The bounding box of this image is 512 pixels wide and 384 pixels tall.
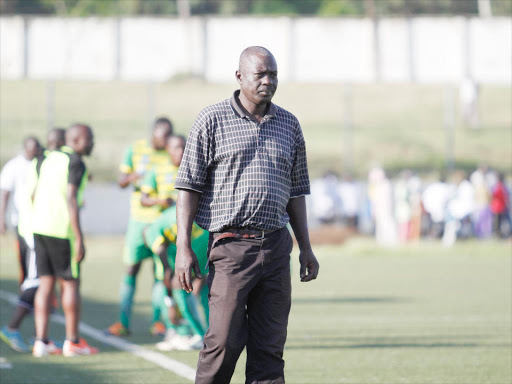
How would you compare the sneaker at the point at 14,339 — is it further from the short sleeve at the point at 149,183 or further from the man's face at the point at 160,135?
the man's face at the point at 160,135

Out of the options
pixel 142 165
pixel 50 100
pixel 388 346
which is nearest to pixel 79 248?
pixel 142 165

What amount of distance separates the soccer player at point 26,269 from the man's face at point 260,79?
14.1 ft

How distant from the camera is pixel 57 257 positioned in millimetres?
9383

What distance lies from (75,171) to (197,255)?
127 cm

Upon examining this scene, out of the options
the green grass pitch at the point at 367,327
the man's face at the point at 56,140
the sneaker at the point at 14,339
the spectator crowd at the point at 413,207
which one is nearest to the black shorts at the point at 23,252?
the green grass pitch at the point at 367,327

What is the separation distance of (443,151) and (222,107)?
3347 cm

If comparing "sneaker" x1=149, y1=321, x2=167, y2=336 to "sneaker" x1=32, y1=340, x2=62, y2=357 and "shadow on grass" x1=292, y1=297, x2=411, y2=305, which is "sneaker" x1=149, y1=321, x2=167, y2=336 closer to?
"sneaker" x1=32, y1=340, x2=62, y2=357

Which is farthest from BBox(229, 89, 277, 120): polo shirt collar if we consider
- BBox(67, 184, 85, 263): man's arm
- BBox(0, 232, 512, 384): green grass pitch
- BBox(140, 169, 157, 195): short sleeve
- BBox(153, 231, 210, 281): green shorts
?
BBox(140, 169, 157, 195): short sleeve

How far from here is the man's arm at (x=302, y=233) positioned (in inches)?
241

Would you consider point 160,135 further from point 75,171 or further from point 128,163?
point 75,171

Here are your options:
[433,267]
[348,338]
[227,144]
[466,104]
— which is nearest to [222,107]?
[227,144]

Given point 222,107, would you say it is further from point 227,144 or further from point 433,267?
point 433,267

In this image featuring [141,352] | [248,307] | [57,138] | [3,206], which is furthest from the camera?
[3,206]

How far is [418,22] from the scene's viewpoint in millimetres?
55812
